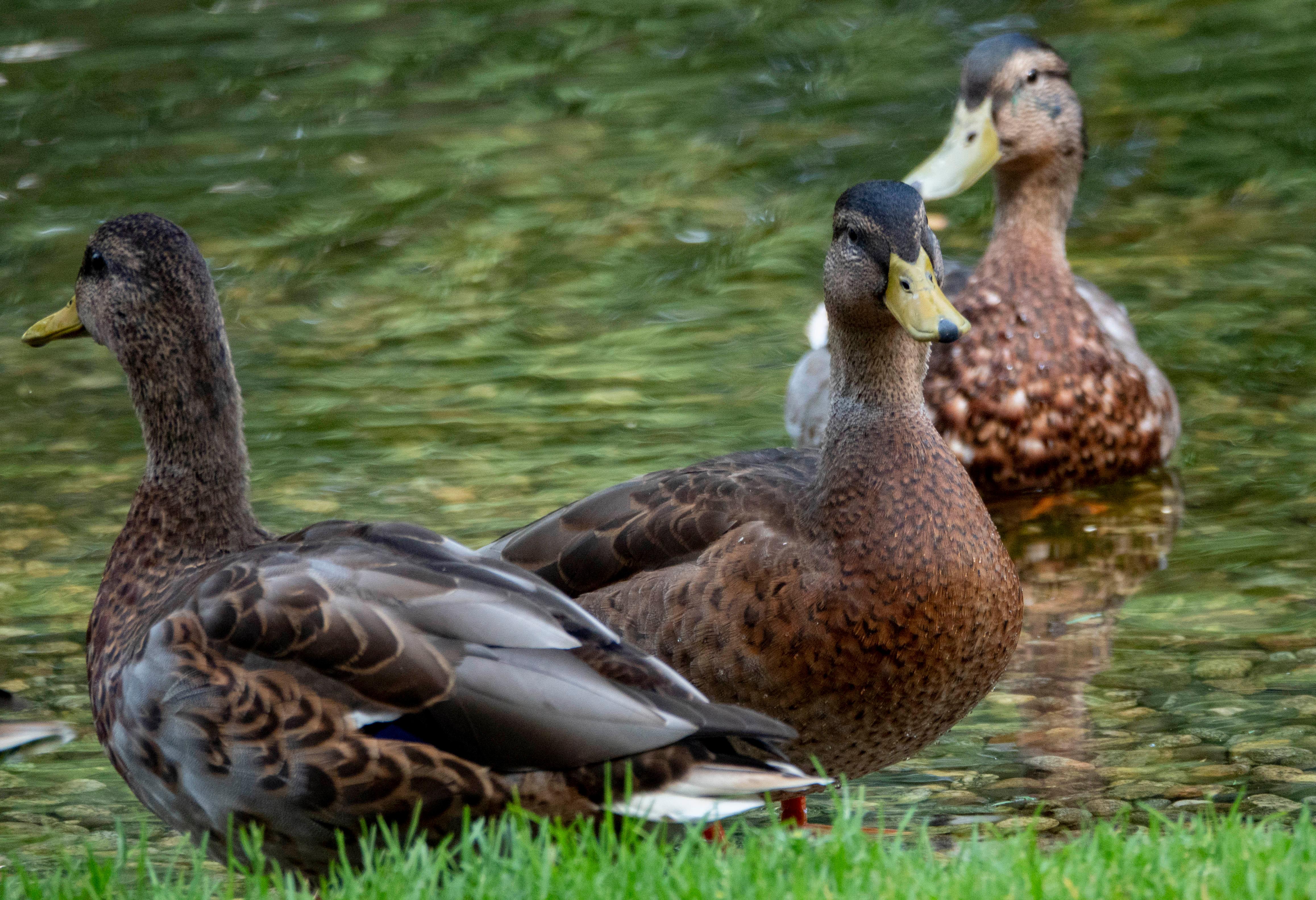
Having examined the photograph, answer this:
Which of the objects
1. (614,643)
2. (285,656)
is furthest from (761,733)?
(285,656)

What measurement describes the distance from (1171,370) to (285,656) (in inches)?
209

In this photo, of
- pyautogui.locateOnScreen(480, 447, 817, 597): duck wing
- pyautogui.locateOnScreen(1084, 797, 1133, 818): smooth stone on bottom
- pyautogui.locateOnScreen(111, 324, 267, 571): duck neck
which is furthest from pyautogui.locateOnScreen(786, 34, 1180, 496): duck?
pyautogui.locateOnScreen(111, 324, 267, 571): duck neck

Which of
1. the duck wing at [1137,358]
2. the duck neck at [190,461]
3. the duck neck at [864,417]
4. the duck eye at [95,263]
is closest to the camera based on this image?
the duck neck at [864,417]

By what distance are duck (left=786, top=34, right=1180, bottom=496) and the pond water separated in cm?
20

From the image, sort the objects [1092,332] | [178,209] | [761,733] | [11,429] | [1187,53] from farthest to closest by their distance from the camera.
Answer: [1187,53] → [178,209] → [11,429] → [1092,332] → [761,733]

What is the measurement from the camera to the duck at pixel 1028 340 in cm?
679

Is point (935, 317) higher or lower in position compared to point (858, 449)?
higher

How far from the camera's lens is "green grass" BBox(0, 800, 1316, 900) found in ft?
10.5

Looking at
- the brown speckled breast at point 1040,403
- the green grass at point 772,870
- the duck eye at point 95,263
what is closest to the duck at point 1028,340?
the brown speckled breast at point 1040,403

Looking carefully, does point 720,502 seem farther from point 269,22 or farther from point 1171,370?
point 269,22

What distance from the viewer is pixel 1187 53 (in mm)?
12477

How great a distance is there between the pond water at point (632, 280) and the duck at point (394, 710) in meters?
1.01

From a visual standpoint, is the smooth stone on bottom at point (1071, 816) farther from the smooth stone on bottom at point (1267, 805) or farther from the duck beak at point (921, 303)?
the duck beak at point (921, 303)

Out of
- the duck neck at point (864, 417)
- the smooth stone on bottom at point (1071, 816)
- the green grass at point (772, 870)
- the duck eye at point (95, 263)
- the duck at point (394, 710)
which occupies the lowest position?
the smooth stone on bottom at point (1071, 816)
